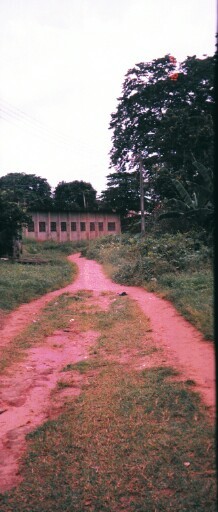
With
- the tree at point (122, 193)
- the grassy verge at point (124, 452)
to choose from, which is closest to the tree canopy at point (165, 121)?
the tree at point (122, 193)

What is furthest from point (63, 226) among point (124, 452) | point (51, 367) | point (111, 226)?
point (124, 452)

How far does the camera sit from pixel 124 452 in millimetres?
4145

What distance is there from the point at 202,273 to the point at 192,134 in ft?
41.2

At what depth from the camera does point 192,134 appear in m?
23.0

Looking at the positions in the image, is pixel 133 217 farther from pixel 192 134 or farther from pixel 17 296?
pixel 17 296

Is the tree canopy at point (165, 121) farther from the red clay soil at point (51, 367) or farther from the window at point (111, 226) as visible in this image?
the red clay soil at point (51, 367)

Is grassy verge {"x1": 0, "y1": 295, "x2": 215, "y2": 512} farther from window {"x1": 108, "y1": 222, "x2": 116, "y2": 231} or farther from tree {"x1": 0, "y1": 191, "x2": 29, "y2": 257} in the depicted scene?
window {"x1": 108, "y1": 222, "x2": 116, "y2": 231}

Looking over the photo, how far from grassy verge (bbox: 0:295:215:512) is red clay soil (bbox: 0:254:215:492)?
20 cm

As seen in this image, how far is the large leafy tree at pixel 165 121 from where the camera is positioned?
23.5 m

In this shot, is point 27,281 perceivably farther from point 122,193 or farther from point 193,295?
point 122,193

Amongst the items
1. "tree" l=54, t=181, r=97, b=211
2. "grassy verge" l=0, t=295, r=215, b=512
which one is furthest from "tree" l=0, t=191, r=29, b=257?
"tree" l=54, t=181, r=97, b=211

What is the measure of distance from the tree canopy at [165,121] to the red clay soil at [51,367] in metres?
13.0

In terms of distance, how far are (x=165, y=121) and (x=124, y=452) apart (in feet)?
75.1

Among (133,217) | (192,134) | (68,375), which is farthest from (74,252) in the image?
(68,375)
